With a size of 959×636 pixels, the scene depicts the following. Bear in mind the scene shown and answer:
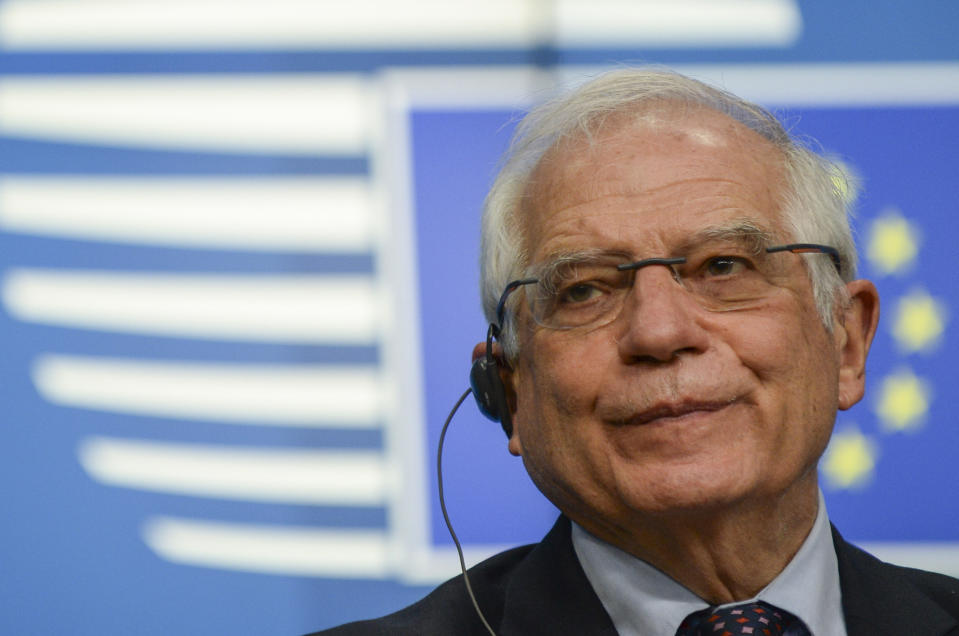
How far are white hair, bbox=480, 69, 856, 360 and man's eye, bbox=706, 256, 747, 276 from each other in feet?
0.39

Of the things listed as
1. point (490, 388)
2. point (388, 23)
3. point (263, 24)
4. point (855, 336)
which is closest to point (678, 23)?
point (388, 23)

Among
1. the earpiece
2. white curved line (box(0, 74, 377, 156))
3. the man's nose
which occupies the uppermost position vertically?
white curved line (box(0, 74, 377, 156))

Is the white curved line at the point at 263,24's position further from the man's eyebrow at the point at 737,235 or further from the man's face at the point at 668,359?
the man's eyebrow at the point at 737,235

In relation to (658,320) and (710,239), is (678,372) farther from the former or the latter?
(710,239)

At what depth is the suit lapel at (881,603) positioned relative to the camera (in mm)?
1620

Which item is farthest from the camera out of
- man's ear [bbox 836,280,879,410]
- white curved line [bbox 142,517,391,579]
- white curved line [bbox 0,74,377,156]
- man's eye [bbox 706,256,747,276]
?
white curved line [bbox 0,74,377,156]

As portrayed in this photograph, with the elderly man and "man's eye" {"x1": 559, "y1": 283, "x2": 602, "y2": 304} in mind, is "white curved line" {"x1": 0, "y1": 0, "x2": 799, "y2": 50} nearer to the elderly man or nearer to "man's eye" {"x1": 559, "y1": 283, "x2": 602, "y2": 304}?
the elderly man

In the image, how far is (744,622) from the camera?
59.8 inches

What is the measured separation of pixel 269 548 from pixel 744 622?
115 centimetres

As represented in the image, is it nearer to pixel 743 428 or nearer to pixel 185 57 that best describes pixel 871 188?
pixel 743 428

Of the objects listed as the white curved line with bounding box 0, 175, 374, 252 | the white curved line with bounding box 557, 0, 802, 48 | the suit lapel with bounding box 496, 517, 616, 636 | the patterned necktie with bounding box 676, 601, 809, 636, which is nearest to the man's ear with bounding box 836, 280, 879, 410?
the patterned necktie with bounding box 676, 601, 809, 636

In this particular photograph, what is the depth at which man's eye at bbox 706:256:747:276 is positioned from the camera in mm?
1595

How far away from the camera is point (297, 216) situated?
8.01 ft

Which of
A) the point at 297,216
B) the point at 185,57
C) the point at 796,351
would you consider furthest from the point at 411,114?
the point at 796,351
